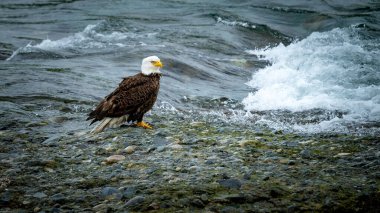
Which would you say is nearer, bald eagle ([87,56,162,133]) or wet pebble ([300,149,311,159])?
wet pebble ([300,149,311,159])

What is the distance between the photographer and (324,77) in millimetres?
14953

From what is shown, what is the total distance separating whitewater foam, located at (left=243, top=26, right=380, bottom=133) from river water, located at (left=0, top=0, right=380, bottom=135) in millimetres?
36

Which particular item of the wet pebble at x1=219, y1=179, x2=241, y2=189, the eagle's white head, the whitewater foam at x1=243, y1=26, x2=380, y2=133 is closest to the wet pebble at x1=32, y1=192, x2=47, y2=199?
the wet pebble at x1=219, y1=179, x2=241, y2=189

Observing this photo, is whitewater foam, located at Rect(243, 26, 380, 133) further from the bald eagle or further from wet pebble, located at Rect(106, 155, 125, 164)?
wet pebble, located at Rect(106, 155, 125, 164)

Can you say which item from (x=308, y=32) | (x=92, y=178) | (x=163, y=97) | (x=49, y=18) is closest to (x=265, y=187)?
(x=92, y=178)

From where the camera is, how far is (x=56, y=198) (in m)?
5.75

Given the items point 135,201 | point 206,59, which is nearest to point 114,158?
point 135,201

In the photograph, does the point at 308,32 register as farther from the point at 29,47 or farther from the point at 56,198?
the point at 56,198

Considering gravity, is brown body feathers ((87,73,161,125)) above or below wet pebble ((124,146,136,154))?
above

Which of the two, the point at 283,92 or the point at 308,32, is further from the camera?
the point at 308,32

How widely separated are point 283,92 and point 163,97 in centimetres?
320

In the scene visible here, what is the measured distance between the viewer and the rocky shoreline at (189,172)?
5.46 meters

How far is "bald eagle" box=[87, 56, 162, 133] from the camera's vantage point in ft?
28.6

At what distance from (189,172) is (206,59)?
11345mm
